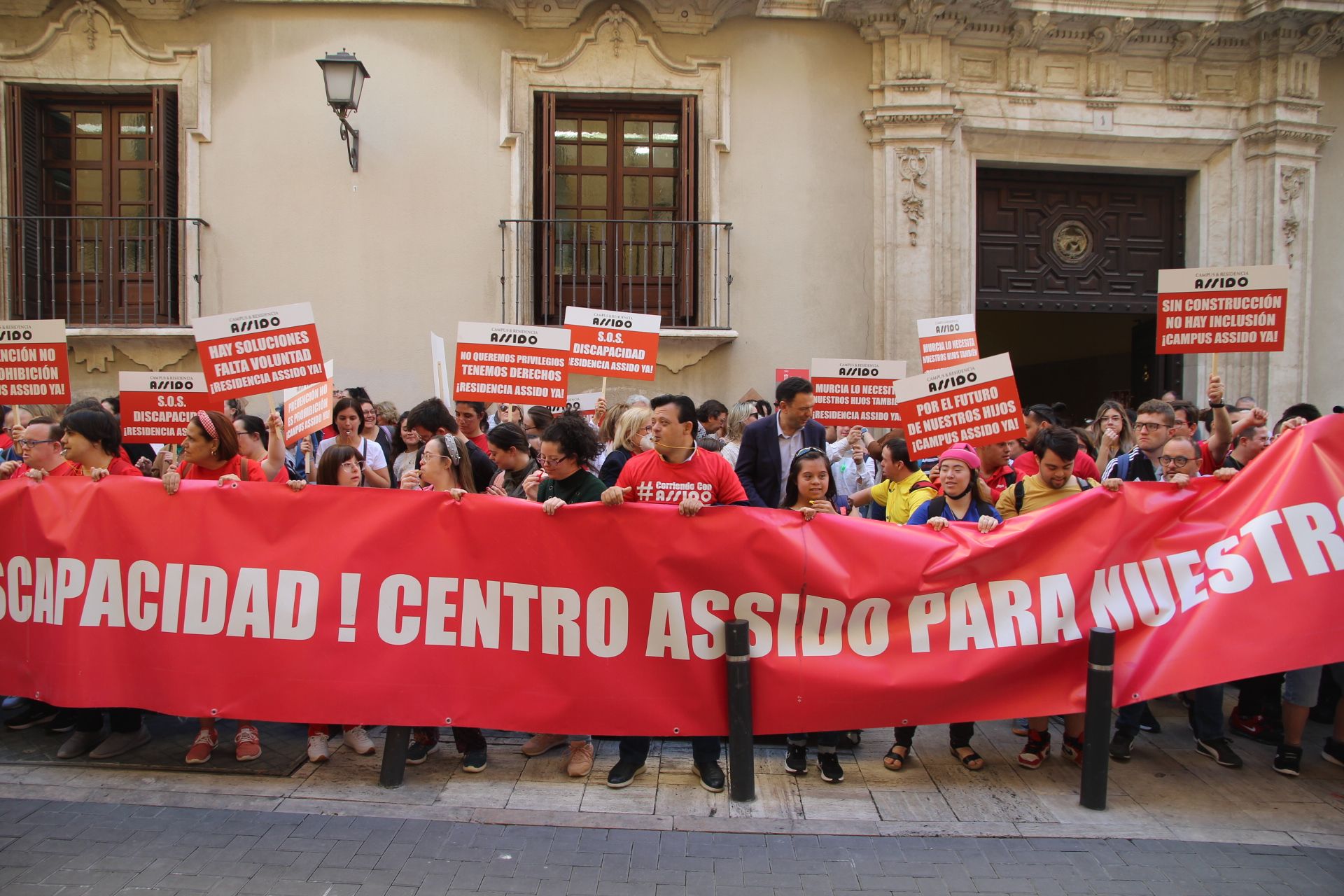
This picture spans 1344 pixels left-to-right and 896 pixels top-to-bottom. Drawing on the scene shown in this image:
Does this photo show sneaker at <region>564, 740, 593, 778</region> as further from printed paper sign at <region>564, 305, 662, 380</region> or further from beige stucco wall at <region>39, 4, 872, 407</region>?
beige stucco wall at <region>39, 4, 872, 407</region>

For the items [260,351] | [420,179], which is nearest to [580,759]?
[260,351]

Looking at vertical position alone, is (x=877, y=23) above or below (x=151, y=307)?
above

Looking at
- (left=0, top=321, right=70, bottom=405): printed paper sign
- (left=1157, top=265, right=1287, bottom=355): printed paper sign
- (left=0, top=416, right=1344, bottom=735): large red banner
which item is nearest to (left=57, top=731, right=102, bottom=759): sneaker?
(left=0, top=416, right=1344, bottom=735): large red banner

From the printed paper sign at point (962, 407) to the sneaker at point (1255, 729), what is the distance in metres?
2.05

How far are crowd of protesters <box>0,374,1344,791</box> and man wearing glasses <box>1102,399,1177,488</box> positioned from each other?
12 millimetres

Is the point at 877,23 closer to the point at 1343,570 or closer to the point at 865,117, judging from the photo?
the point at 865,117

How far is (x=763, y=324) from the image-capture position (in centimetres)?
1063

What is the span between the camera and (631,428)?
6.04 metres

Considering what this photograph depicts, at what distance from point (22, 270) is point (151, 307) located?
1369 millimetres

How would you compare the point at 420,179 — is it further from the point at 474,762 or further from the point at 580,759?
the point at 580,759

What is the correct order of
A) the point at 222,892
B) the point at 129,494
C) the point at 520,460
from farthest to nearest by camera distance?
the point at 520,460 → the point at 129,494 → the point at 222,892

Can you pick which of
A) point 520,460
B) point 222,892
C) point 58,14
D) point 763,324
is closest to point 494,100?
point 763,324

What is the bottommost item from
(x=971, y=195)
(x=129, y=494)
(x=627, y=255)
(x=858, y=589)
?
(x=858, y=589)

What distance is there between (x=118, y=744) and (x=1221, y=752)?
5.76m
